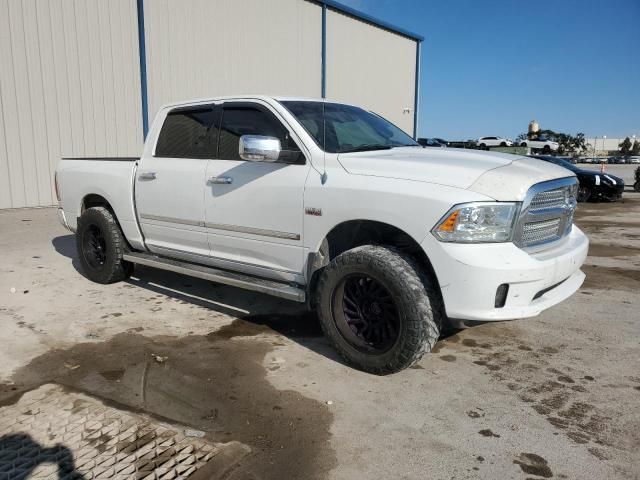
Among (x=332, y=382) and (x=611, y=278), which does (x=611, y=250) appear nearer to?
(x=611, y=278)

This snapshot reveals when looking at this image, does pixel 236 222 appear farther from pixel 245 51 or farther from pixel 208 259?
pixel 245 51

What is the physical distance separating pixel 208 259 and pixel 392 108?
20.2m

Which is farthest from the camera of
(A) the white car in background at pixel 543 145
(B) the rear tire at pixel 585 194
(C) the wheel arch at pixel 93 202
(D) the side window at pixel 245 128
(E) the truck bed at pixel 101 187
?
(A) the white car in background at pixel 543 145

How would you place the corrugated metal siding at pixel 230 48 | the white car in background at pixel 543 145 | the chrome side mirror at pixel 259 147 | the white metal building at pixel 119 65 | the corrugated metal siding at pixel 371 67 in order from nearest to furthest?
the chrome side mirror at pixel 259 147 < the white metal building at pixel 119 65 < the corrugated metal siding at pixel 230 48 < the corrugated metal siding at pixel 371 67 < the white car in background at pixel 543 145

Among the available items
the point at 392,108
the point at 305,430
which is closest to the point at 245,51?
the point at 392,108

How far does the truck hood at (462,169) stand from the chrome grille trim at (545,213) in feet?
0.20

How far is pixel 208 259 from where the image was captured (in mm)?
4551

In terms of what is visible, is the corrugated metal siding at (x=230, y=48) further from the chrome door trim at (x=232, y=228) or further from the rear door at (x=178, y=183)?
the chrome door trim at (x=232, y=228)

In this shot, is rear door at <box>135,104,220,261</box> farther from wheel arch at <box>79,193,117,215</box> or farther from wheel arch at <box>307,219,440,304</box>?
wheel arch at <box>307,219,440,304</box>

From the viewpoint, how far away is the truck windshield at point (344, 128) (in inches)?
156

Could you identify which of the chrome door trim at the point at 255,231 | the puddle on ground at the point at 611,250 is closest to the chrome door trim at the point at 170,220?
the chrome door trim at the point at 255,231

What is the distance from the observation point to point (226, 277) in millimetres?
4238

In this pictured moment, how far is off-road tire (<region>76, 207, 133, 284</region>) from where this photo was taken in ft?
17.7

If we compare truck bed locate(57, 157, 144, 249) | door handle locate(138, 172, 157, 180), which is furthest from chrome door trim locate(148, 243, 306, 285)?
door handle locate(138, 172, 157, 180)
